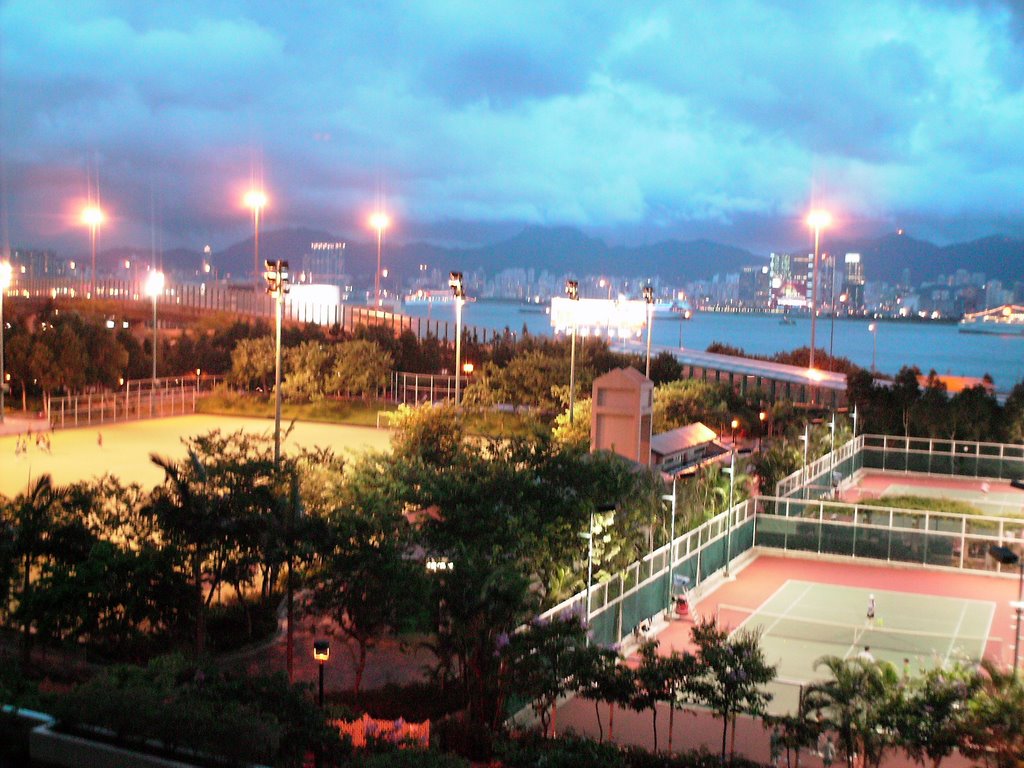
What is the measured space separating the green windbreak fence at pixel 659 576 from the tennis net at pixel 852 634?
3.76 ft

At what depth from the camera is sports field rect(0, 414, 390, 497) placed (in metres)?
28.8

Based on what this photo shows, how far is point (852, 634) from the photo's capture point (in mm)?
18281

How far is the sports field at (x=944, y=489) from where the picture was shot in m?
29.9

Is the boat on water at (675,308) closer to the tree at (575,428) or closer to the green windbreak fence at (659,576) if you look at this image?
the tree at (575,428)

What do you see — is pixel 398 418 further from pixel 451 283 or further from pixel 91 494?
pixel 91 494

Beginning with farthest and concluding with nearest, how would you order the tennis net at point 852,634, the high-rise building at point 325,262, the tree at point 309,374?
the high-rise building at point 325,262 → the tree at point 309,374 → the tennis net at point 852,634

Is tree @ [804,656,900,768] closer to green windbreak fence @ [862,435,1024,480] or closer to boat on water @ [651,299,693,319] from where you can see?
green windbreak fence @ [862,435,1024,480]

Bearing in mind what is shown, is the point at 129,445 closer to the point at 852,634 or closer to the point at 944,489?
the point at 852,634

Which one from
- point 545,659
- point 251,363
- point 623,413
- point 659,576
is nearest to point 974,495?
point 623,413

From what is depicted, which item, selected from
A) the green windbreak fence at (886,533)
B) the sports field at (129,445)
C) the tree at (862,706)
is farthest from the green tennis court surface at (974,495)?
the tree at (862,706)

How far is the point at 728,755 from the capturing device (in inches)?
476

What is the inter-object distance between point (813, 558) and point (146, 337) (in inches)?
1718

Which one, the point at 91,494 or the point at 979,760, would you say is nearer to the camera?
the point at 979,760

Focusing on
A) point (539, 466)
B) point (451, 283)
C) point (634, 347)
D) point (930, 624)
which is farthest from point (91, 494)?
point (634, 347)
